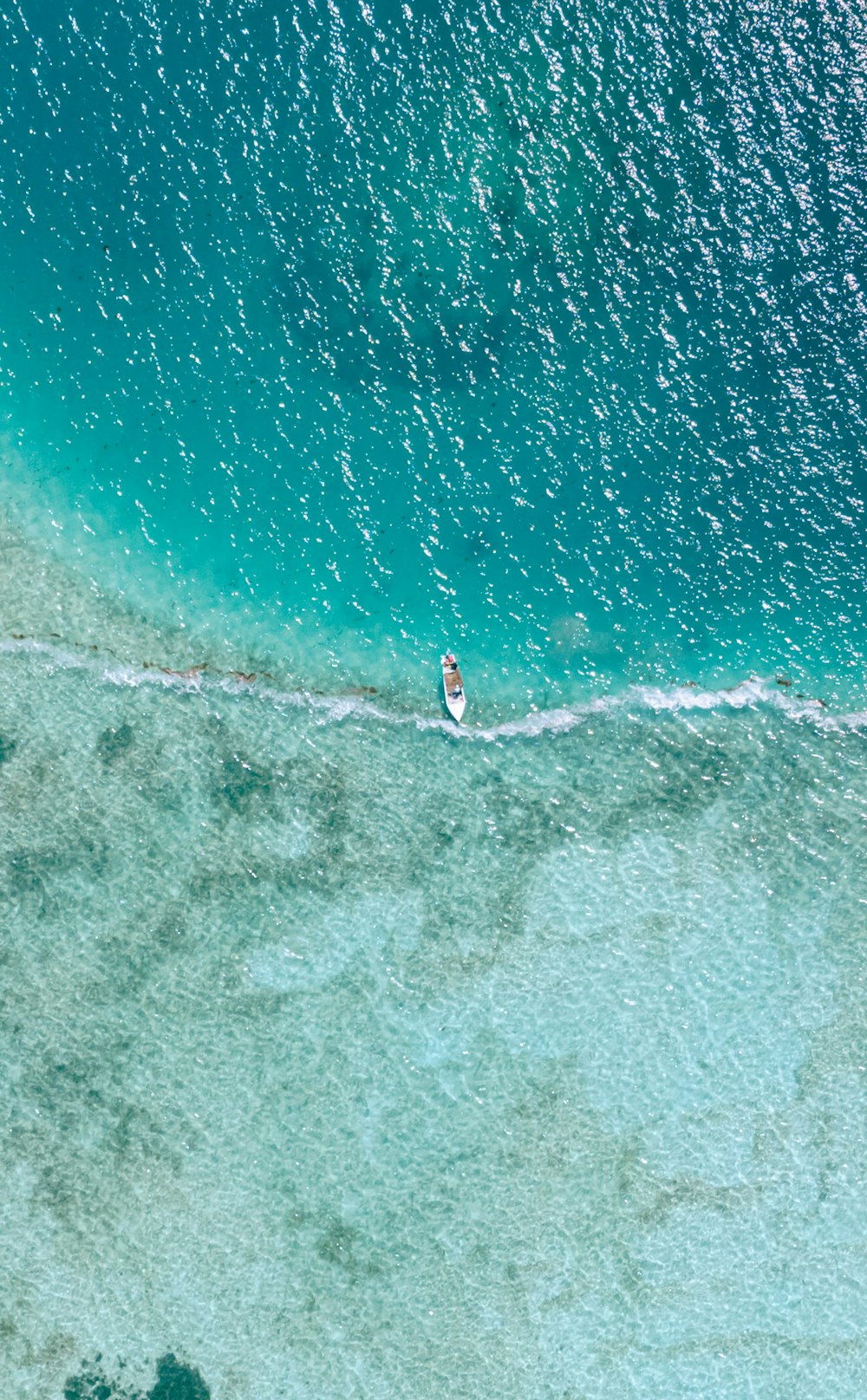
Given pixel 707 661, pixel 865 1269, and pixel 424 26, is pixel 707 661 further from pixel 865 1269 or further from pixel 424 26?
pixel 424 26

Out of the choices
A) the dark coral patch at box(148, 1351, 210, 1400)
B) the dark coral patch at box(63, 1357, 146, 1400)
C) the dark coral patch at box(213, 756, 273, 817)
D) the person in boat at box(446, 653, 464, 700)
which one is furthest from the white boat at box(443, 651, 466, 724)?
the dark coral patch at box(63, 1357, 146, 1400)

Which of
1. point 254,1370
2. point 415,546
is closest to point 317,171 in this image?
point 415,546

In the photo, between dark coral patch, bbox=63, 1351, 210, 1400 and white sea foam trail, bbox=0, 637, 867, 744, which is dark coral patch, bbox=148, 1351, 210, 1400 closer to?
dark coral patch, bbox=63, 1351, 210, 1400

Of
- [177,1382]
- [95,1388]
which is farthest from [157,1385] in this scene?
[95,1388]

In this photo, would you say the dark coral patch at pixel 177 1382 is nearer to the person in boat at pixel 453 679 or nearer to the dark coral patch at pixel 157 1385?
the dark coral patch at pixel 157 1385

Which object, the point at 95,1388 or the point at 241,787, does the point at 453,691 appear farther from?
the point at 95,1388
